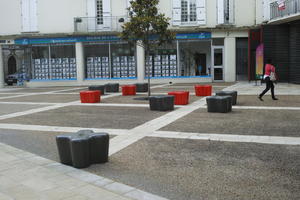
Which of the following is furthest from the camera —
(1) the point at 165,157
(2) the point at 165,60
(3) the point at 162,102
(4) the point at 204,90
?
(2) the point at 165,60

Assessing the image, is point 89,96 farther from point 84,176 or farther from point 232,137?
point 84,176

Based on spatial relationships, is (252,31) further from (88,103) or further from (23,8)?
(23,8)

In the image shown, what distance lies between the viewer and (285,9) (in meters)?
23.4

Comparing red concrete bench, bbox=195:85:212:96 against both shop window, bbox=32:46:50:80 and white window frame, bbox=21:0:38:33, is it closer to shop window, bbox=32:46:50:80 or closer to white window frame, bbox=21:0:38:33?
shop window, bbox=32:46:50:80

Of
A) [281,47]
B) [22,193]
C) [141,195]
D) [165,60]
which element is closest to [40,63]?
[165,60]

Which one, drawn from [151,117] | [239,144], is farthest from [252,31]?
[239,144]

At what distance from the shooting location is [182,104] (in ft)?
48.2

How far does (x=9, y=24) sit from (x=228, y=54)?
55.3 feet

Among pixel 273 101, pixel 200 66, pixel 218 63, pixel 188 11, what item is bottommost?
pixel 273 101

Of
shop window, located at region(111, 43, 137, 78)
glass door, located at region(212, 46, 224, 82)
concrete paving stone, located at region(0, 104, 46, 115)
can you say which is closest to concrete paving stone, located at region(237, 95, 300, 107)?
concrete paving stone, located at region(0, 104, 46, 115)

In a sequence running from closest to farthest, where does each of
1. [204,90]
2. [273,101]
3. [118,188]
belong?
[118,188], [273,101], [204,90]

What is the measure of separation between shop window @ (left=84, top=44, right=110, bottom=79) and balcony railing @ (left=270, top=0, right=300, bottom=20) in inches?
474

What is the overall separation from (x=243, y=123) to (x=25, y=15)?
79.1 feet

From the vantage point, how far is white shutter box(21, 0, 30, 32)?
29906mm
